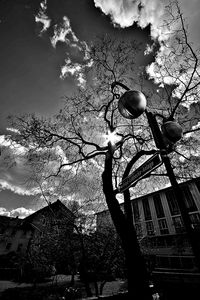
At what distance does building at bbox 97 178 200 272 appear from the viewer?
26.1 metres

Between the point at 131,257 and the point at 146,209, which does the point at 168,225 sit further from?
the point at 131,257

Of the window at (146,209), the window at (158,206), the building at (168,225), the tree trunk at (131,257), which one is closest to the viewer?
the tree trunk at (131,257)

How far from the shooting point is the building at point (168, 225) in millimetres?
26094

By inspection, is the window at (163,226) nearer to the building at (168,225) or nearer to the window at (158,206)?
the building at (168,225)

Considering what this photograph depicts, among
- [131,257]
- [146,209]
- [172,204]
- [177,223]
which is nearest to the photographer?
[131,257]

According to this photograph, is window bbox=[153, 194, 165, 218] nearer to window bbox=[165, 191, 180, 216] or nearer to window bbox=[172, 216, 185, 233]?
window bbox=[165, 191, 180, 216]

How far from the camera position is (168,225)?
31.0 metres

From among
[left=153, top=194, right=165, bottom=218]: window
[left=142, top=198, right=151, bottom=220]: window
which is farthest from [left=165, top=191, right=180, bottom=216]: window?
[left=142, top=198, right=151, bottom=220]: window

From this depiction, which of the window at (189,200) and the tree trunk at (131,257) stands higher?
the window at (189,200)

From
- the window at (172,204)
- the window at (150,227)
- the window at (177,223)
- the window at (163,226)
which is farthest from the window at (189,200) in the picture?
the window at (150,227)

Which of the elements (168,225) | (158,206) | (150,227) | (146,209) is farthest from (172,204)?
(150,227)

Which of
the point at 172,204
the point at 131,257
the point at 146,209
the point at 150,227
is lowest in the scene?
the point at 131,257

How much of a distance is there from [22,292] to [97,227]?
30.7ft

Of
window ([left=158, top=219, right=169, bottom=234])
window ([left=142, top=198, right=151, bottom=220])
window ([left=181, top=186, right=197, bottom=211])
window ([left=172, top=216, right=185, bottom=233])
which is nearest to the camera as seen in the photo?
window ([left=172, top=216, right=185, bottom=233])
